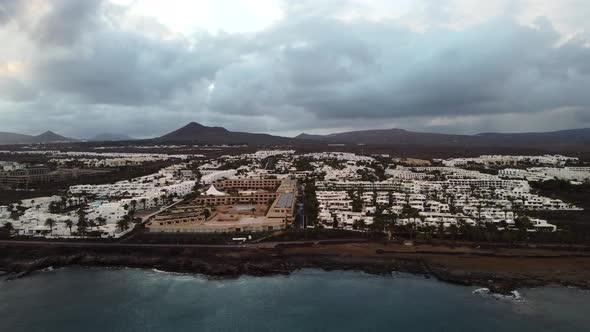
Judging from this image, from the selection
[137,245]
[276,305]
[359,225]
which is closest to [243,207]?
[137,245]

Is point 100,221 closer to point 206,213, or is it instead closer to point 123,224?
point 123,224

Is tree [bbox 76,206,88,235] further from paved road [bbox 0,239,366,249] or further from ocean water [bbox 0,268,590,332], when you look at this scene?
ocean water [bbox 0,268,590,332]

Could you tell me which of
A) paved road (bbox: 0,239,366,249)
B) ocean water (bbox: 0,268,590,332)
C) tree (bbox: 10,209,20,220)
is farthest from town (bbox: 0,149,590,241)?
ocean water (bbox: 0,268,590,332)

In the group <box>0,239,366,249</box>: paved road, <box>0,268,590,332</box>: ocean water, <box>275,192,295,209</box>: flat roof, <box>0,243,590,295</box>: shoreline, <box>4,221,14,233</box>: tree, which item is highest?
<box>275,192,295,209</box>: flat roof

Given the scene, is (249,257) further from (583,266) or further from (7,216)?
(7,216)

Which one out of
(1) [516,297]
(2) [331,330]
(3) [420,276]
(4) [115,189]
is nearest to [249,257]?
(2) [331,330]

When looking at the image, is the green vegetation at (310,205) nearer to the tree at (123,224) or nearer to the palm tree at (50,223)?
the tree at (123,224)
